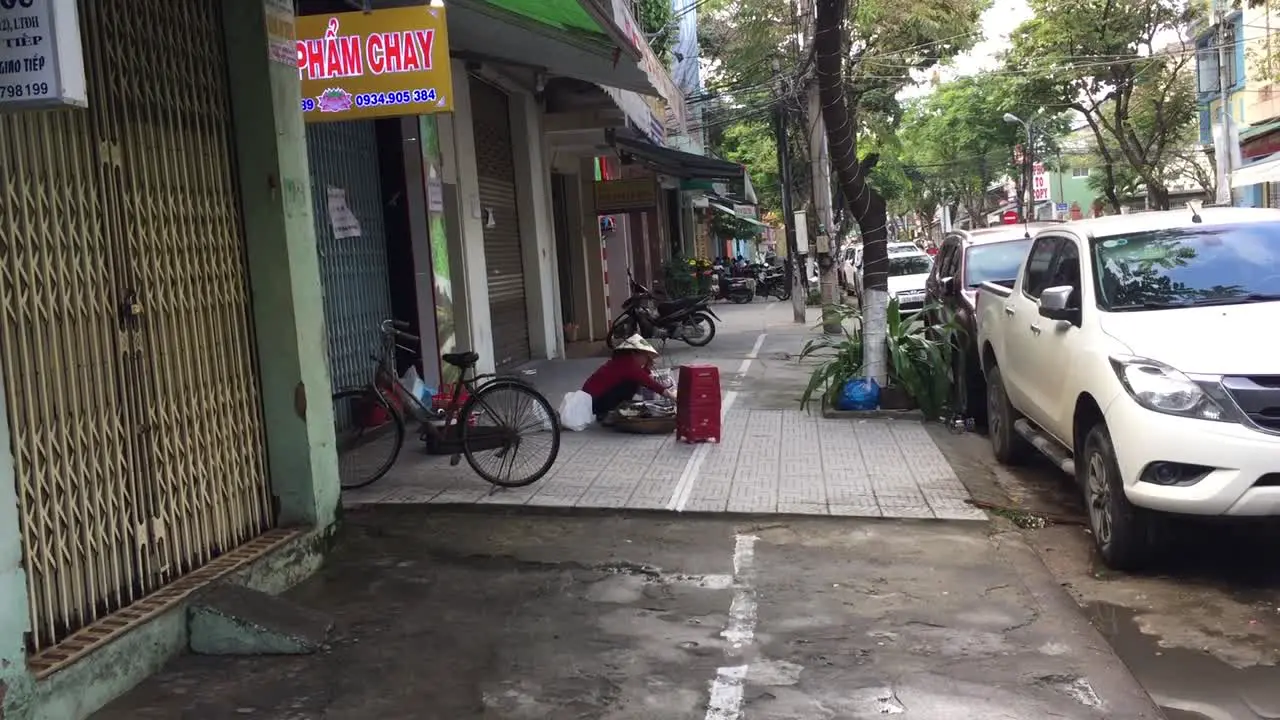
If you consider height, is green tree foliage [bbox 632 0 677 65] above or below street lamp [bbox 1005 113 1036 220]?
above

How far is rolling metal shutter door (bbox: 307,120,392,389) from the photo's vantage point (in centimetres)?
835

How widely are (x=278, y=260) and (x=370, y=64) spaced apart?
2.08 metres

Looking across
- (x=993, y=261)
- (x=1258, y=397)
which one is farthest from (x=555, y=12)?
(x=993, y=261)

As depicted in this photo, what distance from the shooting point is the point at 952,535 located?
241 inches

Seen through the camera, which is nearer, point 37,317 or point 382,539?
point 37,317

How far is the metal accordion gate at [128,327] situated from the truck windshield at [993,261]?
7.52 metres

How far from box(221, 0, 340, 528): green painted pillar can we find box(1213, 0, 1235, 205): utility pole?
23.9 m

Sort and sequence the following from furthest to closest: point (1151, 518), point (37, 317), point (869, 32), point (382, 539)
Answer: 1. point (869, 32)
2. point (382, 539)
3. point (1151, 518)
4. point (37, 317)

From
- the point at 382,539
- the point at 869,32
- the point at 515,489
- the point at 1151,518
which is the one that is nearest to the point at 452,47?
the point at 515,489

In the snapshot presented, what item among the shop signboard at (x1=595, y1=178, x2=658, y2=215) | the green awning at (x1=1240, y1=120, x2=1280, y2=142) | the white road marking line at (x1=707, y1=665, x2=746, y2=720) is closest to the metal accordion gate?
the white road marking line at (x1=707, y1=665, x2=746, y2=720)

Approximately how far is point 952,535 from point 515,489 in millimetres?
2836

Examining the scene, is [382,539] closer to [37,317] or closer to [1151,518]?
[37,317]

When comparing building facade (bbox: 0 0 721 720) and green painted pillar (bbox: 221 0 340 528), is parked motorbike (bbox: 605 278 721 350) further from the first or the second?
green painted pillar (bbox: 221 0 340 528)

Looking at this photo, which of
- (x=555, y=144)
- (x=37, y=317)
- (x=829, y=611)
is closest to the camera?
(x=37, y=317)
